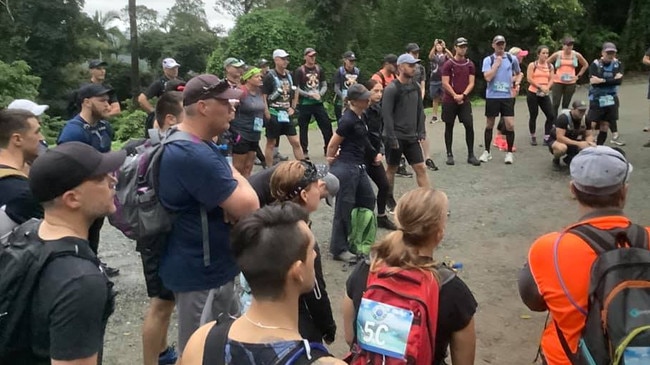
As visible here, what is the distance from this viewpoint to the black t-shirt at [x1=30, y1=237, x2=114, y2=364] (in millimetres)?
2186

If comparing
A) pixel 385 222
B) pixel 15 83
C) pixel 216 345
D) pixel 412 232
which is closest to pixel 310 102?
pixel 385 222

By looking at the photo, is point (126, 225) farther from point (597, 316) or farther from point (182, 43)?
point (182, 43)

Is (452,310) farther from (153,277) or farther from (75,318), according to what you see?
(153,277)

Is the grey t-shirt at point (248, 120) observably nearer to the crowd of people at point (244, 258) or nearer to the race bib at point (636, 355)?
the crowd of people at point (244, 258)

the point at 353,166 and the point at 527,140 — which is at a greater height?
the point at 353,166

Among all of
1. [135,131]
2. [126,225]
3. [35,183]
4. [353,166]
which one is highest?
[35,183]

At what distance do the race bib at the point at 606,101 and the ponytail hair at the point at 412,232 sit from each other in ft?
31.1

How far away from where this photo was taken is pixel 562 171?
10453 mm

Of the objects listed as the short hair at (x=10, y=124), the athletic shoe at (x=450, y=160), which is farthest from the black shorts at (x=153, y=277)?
the athletic shoe at (x=450, y=160)

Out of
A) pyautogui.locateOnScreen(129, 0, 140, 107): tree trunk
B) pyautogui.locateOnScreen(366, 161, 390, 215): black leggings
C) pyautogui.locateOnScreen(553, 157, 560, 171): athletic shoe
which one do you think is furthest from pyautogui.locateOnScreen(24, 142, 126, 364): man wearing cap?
pyautogui.locateOnScreen(129, 0, 140, 107): tree trunk

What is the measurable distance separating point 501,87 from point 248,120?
4.50 m

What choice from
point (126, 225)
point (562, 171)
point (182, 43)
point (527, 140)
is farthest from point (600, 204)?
point (182, 43)

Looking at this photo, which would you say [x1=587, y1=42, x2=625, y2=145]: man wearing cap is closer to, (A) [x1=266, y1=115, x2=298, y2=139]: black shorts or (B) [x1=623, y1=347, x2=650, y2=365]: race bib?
(A) [x1=266, y1=115, x2=298, y2=139]: black shorts

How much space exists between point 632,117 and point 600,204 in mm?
13752
